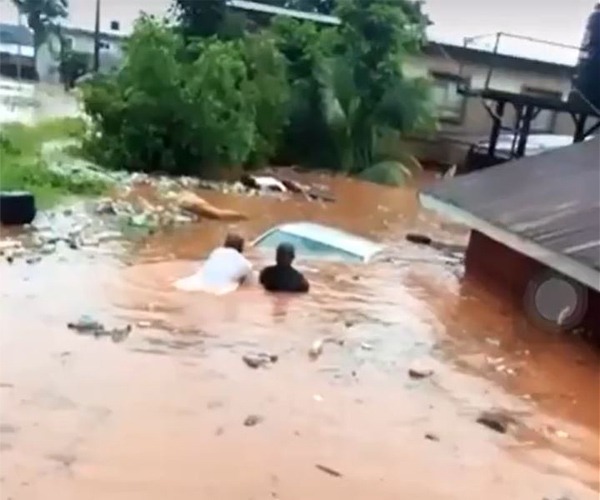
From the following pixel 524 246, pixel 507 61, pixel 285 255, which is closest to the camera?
pixel 524 246

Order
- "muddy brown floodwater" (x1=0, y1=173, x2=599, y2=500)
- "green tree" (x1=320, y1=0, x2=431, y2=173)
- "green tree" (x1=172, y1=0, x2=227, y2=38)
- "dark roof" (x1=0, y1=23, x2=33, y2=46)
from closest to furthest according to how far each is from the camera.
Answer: "muddy brown floodwater" (x1=0, y1=173, x2=599, y2=500), "dark roof" (x1=0, y1=23, x2=33, y2=46), "green tree" (x1=172, y1=0, x2=227, y2=38), "green tree" (x1=320, y1=0, x2=431, y2=173)

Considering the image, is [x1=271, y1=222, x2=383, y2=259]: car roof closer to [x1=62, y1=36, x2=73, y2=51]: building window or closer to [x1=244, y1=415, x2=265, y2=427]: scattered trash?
[x1=62, y1=36, x2=73, y2=51]: building window

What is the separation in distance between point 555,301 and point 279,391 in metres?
1.31

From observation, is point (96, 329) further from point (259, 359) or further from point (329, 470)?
point (329, 470)

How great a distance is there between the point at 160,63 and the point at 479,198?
90.1 inches

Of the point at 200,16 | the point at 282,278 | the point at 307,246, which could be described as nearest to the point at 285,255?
the point at 282,278

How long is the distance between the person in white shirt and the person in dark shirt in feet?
0.24

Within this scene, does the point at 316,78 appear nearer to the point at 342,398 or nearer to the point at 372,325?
the point at 372,325

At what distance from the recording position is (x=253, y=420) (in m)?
2.39

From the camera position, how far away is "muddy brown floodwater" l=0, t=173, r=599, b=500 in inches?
81.4

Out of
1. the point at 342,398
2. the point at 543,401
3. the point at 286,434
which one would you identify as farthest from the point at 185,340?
the point at 543,401

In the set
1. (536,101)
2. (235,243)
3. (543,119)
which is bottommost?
(235,243)

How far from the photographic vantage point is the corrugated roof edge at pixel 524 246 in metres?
3.06

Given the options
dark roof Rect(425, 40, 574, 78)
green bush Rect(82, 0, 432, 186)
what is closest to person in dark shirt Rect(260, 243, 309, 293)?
dark roof Rect(425, 40, 574, 78)
